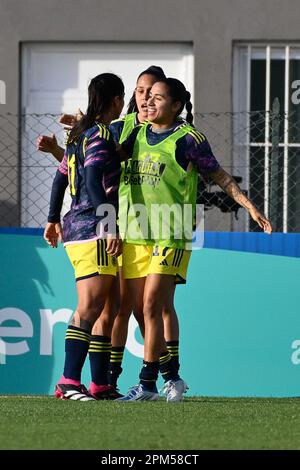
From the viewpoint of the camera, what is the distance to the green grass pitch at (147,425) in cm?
498

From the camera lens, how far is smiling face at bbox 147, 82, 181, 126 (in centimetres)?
705

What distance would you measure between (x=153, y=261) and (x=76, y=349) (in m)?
0.66

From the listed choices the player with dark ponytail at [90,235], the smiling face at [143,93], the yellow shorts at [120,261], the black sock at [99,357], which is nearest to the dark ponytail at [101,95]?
the player with dark ponytail at [90,235]

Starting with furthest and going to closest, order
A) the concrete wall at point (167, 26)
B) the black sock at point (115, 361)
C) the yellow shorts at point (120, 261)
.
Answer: the concrete wall at point (167, 26), the black sock at point (115, 361), the yellow shorts at point (120, 261)

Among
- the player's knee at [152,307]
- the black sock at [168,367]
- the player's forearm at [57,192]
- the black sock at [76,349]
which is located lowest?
the black sock at [168,367]

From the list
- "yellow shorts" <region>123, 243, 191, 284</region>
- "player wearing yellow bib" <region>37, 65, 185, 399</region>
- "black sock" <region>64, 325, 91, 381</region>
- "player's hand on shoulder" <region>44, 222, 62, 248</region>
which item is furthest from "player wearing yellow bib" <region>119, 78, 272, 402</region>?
"player's hand on shoulder" <region>44, 222, 62, 248</region>

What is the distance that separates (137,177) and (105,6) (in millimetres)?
5608

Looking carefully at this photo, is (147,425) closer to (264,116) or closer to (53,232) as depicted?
(53,232)

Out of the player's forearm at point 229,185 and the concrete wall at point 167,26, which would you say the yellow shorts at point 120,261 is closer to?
the player's forearm at point 229,185

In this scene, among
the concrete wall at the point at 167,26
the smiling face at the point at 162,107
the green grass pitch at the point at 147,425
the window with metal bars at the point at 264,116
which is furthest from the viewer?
the concrete wall at the point at 167,26

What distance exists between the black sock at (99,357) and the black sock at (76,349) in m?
0.16

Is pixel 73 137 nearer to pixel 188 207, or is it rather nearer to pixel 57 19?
pixel 188 207

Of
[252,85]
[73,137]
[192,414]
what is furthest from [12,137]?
[192,414]
